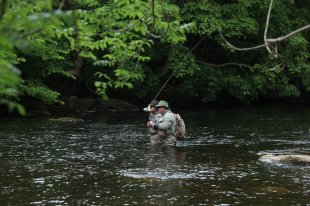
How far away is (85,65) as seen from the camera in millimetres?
32062

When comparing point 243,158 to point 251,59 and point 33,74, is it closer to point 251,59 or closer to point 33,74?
point 33,74

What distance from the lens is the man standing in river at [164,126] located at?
14.6 meters

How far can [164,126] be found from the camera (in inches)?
575

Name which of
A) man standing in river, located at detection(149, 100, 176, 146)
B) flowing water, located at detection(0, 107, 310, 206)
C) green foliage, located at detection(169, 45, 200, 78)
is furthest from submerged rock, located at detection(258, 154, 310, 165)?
green foliage, located at detection(169, 45, 200, 78)

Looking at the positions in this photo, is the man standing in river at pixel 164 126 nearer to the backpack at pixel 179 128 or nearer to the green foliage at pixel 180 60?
the backpack at pixel 179 128

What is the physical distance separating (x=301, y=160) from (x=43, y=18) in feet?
34.0

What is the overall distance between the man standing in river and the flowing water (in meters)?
0.35

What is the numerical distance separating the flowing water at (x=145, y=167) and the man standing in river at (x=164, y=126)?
349 millimetres

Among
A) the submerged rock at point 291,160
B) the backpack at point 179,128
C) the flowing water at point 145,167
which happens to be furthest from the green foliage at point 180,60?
the submerged rock at point 291,160

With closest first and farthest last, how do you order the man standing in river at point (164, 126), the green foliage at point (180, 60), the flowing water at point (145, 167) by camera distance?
the flowing water at point (145, 167), the man standing in river at point (164, 126), the green foliage at point (180, 60)

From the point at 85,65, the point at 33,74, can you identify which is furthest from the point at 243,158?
the point at 85,65

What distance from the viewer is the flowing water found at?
945cm

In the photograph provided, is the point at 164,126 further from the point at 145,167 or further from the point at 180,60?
the point at 180,60

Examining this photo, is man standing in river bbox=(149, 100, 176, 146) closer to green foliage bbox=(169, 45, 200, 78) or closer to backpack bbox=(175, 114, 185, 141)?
backpack bbox=(175, 114, 185, 141)
